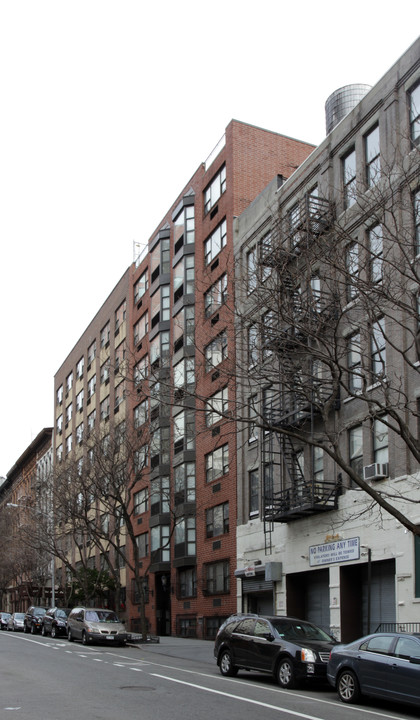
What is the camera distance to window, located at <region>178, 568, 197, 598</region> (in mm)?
39531

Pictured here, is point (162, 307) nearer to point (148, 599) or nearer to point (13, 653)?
point (148, 599)

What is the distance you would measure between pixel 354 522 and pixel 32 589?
42.4 meters

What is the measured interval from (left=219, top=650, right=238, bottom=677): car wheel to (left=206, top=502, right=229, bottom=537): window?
54.2ft

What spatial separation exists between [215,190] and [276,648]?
2710cm

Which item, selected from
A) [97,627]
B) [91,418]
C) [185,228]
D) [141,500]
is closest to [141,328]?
[185,228]

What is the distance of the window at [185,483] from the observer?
40.4m

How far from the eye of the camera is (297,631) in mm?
18672

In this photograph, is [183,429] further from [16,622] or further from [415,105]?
[415,105]

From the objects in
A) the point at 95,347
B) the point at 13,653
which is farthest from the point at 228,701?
the point at 95,347

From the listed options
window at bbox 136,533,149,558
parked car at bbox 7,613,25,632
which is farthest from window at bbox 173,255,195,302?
parked car at bbox 7,613,25,632

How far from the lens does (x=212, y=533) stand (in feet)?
125

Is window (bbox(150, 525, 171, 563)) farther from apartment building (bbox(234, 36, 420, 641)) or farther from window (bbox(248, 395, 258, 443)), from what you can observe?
window (bbox(248, 395, 258, 443))

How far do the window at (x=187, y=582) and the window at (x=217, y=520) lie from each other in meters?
2.67

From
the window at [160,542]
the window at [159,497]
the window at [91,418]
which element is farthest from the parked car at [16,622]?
the window at [91,418]
